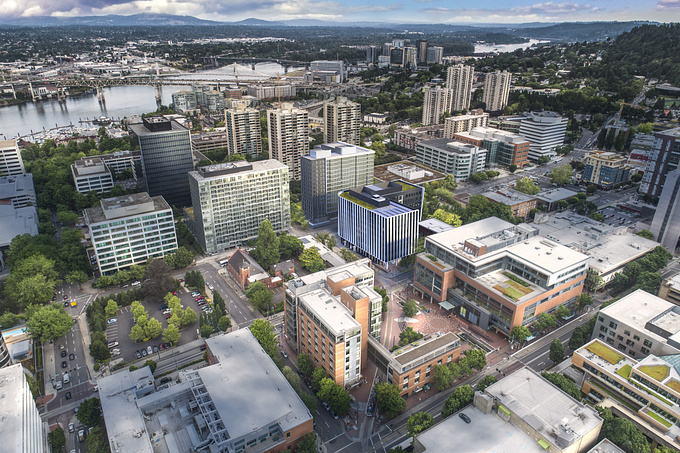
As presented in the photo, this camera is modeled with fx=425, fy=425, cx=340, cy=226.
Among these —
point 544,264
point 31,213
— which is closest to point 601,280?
point 544,264

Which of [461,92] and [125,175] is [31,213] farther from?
[461,92]

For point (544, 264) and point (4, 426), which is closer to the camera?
point (4, 426)

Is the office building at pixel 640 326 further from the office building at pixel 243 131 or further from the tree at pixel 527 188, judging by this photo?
the office building at pixel 243 131

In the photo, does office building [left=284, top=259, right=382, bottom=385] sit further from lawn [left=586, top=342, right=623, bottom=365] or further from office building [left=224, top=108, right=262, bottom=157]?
office building [left=224, top=108, right=262, bottom=157]

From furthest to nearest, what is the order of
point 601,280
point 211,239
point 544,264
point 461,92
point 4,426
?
point 461,92 → point 211,239 → point 601,280 → point 544,264 → point 4,426

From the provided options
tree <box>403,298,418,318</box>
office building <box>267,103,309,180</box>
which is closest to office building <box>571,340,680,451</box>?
tree <box>403,298,418,318</box>

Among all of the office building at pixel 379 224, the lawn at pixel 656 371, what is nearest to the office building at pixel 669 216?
the office building at pixel 379 224

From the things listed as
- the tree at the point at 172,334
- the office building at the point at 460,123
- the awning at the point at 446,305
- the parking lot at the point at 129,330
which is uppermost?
the office building at the point at 460,123

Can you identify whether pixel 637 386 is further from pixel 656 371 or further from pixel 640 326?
pixel 640 326
